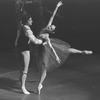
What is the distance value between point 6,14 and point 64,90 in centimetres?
433

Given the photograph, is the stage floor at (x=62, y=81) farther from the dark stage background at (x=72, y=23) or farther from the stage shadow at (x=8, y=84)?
the dark stage background at (x=72, y=23)

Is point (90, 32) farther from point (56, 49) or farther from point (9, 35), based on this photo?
point (56, 49)

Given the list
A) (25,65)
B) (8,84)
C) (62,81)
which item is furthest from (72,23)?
(25,65)

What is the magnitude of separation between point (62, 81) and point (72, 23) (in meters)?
3.44

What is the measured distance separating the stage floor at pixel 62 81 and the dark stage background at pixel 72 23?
1084 millimetres

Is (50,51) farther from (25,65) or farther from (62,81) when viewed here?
(62,81)

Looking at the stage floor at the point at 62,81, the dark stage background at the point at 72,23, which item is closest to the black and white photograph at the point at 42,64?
the stage floor at the point at 62,81

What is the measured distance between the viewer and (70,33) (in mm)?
8094

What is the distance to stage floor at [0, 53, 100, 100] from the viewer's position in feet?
15.2

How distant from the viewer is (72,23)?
8.53 metres

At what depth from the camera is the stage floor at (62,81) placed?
15.2 feet

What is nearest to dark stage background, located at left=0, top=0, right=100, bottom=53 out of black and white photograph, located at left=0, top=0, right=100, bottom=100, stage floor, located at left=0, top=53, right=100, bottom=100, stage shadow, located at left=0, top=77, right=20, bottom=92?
black and white photograph, located at left=0, top=0, right=100, bottom=100

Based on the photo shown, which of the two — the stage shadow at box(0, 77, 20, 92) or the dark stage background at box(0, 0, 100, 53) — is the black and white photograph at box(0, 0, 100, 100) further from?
the dark stage background at box(0, 0, 100, 53)

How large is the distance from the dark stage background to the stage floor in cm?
108
